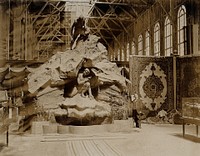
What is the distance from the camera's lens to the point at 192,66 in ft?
28.9

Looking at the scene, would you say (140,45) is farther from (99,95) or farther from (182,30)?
(99,95)

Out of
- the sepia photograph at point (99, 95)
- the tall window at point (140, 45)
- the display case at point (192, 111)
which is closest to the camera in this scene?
the sepia photograph at point (99, 95)

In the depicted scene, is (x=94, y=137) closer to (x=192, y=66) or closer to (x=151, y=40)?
(x=192, y=66)

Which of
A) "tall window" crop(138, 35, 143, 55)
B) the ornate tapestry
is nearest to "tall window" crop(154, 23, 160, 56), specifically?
"tall window" crop(138, 35, 143, 55)

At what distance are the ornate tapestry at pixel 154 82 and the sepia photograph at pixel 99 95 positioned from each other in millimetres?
29

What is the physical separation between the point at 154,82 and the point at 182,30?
2573 millimetres

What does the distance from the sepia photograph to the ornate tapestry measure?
3cm

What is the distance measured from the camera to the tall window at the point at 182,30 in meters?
10.5

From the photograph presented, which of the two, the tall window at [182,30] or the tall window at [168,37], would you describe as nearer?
the tall window at [182,30]

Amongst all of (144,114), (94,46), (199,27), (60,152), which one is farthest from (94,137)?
(199,27)

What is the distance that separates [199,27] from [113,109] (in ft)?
13.0

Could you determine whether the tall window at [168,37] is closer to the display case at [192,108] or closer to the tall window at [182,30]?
the tall window at [182,30]

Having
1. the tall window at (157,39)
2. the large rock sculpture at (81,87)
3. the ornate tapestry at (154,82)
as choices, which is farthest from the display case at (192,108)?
the tall window at (157,39)

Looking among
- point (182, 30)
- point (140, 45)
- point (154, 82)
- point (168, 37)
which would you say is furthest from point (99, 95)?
point (140, 45)
